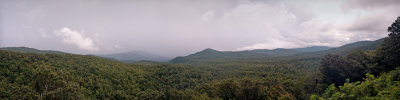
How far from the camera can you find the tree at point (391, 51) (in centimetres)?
2181

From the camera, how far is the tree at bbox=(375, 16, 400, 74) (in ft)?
71.6

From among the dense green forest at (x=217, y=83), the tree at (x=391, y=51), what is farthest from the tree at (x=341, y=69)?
the tree at (x=391, y=51)

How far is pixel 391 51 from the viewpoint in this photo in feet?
74.4

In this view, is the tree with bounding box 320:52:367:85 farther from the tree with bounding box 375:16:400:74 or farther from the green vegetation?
the tree with bounding box 375:16:400:74

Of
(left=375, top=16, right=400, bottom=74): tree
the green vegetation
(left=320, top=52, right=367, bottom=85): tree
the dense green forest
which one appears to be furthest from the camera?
(left=320, top=52, right=367, bottom=85): tree

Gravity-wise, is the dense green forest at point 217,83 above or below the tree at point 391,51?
below

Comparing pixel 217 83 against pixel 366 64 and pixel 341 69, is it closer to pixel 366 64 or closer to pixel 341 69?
pixel 341 69

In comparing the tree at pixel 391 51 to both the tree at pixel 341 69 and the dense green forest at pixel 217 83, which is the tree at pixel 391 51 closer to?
the dense green forest at pixel 217 83

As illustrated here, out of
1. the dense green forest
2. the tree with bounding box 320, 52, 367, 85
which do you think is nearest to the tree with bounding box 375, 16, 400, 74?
the dense green forest

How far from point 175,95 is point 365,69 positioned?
41.4m

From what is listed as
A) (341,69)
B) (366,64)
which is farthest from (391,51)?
(341,69)

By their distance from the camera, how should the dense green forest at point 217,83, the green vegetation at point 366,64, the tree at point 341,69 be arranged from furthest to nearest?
the tree at point 341,69
the green vegetation at point 366,64
the dense green forest at point 217,83

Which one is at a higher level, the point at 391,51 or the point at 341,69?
the point at 391,51

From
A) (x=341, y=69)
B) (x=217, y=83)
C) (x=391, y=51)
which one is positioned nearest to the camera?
(x=391, y=51)
